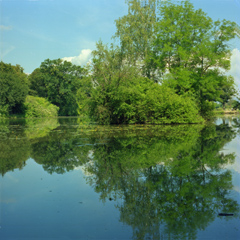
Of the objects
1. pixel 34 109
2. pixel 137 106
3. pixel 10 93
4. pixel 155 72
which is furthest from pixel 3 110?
pixel 137 106

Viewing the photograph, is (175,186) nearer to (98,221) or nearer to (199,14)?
(98,221)

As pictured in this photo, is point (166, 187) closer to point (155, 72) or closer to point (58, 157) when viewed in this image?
point (58, 157)

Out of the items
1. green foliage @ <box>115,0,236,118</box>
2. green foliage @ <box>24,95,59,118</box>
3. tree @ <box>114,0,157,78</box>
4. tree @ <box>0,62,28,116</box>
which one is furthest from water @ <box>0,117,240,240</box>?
green foliage @ <box>24,95,59,118</box>

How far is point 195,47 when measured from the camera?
32.0 m

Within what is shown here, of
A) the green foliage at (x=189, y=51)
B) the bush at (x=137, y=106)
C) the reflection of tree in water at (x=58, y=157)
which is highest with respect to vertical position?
the green foliage at (x=189, y=51)

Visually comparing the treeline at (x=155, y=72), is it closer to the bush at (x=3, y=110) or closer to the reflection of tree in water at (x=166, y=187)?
the bush at (x=3, y=110)

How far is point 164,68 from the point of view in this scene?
113 feet

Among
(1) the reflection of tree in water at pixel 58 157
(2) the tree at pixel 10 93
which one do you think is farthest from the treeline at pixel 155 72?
(1) the reflection of tree in water at pixel 58 157

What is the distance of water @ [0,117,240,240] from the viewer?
12.6 feet

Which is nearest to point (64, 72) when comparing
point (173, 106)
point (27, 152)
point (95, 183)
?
point (173, 106)

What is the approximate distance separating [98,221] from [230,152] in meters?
7.18

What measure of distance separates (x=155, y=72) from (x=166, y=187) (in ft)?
108

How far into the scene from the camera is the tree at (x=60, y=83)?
235 ft

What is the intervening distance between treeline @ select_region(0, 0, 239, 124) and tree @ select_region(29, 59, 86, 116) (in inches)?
724
